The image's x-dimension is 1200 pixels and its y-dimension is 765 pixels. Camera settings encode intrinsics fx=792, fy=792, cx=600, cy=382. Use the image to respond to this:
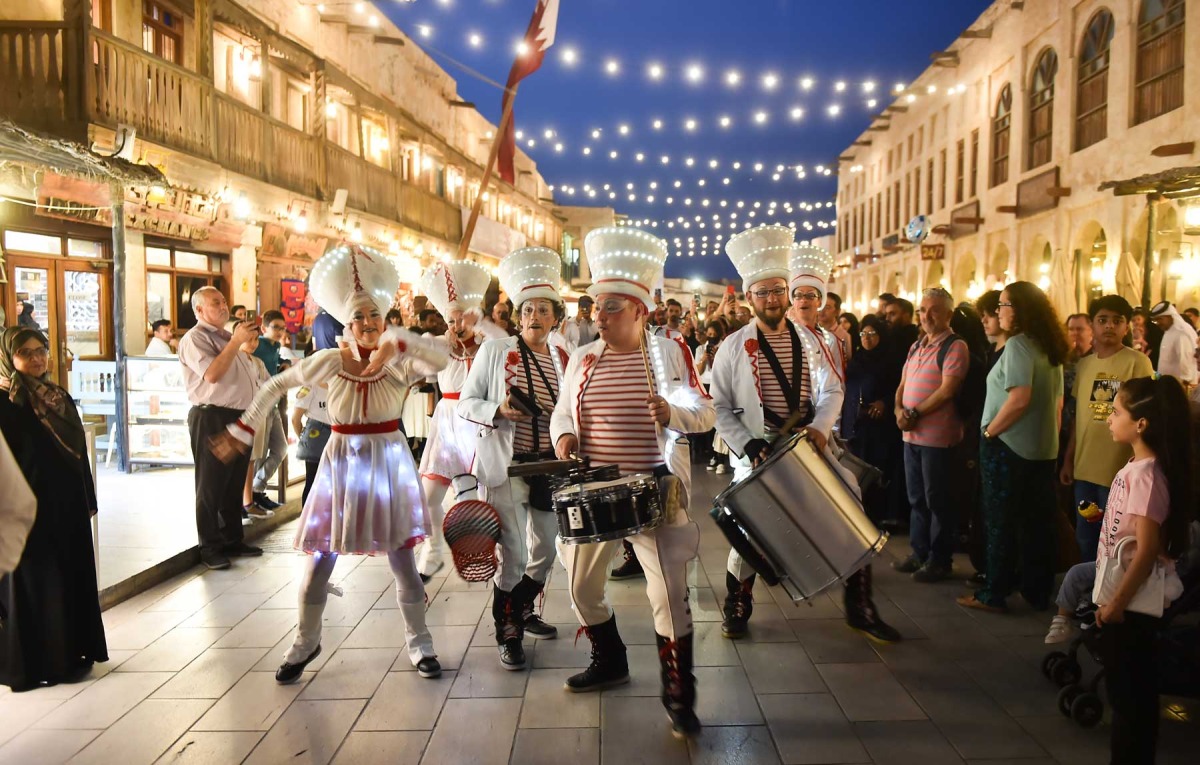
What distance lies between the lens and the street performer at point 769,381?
14.6 ft

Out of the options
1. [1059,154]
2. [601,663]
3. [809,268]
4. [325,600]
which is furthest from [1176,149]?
→ [325,600]

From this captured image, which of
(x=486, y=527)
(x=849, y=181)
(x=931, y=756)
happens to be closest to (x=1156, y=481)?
(x=931, y=756)

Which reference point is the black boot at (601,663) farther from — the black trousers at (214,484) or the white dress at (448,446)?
the black trousers at (214,484)

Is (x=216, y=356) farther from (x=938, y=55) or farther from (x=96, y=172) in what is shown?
(x=938, y=55)

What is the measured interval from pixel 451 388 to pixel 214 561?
2.36 m

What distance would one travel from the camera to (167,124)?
1145 centimetres

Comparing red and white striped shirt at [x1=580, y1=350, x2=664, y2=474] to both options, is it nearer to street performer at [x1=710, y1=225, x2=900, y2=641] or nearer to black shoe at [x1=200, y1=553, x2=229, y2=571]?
street performer at [x1=710, y1=225, x2=900, y2=641]

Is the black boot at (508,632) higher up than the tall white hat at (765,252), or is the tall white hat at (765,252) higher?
the tall white hat at (765,252)

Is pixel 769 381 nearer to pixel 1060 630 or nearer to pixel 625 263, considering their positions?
pixel 625 263

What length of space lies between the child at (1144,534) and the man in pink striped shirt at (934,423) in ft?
7.29

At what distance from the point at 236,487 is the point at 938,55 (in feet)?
83.5

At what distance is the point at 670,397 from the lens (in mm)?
3754

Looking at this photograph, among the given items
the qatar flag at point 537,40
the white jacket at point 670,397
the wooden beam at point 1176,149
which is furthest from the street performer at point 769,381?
the wooden beam at point 1176,149

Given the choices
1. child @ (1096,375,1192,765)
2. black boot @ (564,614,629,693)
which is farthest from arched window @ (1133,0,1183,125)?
black boot @ (564,614,629,693)
